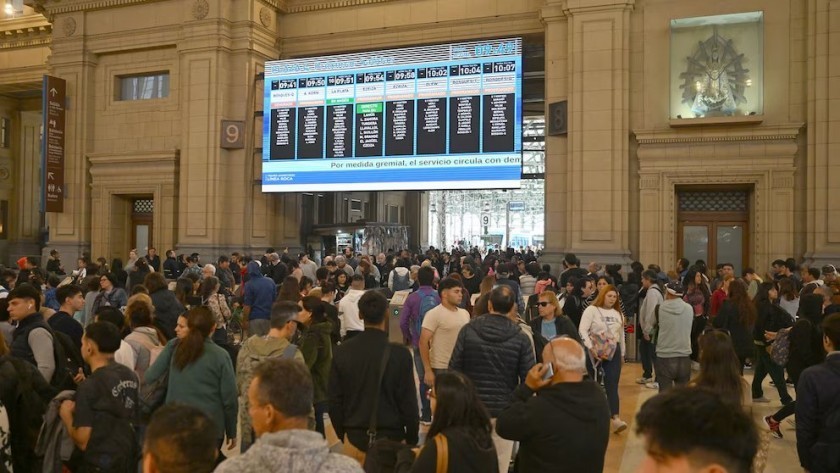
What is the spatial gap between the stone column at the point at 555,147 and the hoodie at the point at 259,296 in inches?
306

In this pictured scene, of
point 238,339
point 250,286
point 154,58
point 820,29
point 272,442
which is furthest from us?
point 154,58

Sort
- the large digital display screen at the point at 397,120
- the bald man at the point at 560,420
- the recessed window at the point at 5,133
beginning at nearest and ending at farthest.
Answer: the bald man at the point at 560,420, the large digital display screen at the point at 397,120, the recessed window at the point at 5,133

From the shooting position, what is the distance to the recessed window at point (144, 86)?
753 inches

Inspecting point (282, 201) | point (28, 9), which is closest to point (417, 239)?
point (282, 201)

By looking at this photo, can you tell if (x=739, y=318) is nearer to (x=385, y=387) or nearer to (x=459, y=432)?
(x=385, y=387)

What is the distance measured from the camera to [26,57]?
22.9 m

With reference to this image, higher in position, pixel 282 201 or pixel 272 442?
pixel 282 201

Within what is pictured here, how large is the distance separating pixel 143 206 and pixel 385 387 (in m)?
18.1

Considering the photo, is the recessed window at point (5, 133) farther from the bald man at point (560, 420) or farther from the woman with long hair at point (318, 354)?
the bald man at point (560, 420)

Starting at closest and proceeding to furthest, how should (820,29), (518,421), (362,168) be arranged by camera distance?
(518,421)
(820,29)
(362,168)

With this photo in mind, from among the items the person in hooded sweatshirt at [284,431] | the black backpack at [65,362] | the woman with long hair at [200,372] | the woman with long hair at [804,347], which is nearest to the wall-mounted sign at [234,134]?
the black backpack at [65,362]

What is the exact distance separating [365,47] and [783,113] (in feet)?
33.5

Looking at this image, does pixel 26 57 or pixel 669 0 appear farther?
pixel 26 57

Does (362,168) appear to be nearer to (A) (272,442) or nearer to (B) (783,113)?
(B) (783,113)
